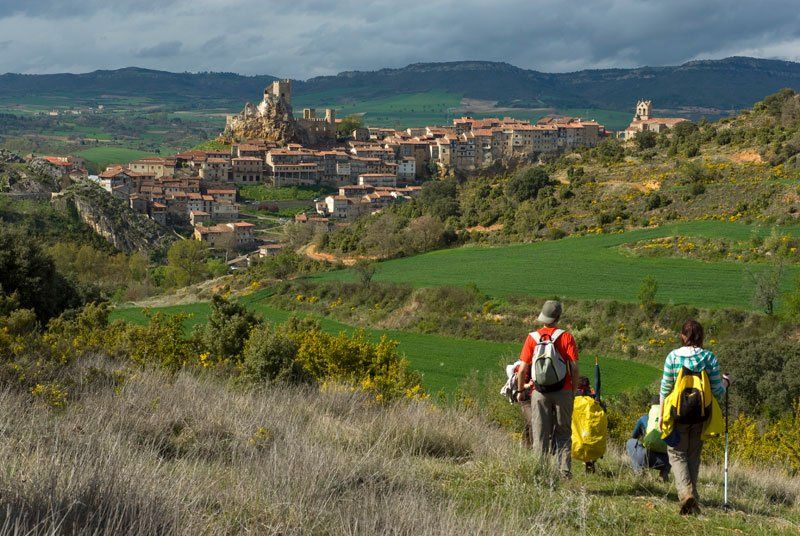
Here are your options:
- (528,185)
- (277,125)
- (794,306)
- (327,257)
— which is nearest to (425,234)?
(327,257)

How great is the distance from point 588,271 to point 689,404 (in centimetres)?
2800

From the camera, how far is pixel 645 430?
23.3ft

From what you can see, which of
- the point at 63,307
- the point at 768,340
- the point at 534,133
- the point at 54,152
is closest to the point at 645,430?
the point at 768,340

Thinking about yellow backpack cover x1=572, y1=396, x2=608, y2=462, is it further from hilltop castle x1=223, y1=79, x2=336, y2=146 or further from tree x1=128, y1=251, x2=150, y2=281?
hilltop castle x1=223, y1=79, x2=336, y2=146

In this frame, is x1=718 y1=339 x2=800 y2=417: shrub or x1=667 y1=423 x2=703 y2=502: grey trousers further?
x1=718 y1=339 x2=800 y2=417: shrub

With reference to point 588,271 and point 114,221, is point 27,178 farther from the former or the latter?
point 588,271

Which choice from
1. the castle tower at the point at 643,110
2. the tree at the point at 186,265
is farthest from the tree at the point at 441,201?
the castle tower at the point at 643,110

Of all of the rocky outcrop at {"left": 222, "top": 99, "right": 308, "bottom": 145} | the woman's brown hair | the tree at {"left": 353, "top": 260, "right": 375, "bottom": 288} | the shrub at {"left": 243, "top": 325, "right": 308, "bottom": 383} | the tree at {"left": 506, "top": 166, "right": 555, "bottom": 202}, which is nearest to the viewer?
the woman's brown hair

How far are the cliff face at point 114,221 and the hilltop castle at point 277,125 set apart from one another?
1275 inches

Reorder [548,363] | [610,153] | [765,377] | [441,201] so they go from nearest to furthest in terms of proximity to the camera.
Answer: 1. [548,363]
2. [765,377]
3. [441,201]
4. [610,153]

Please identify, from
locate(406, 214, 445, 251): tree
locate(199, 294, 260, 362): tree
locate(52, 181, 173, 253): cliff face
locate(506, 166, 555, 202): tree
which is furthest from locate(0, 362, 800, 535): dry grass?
locate(52, 181, 173, 253): cliff face

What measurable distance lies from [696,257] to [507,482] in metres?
30.8

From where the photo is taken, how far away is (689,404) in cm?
568

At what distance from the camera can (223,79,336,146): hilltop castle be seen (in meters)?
113
